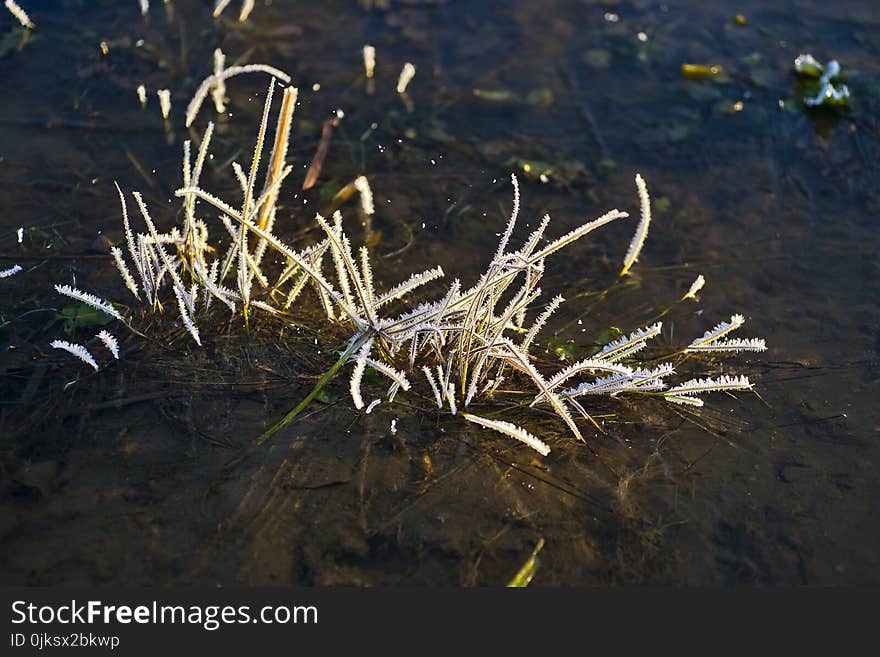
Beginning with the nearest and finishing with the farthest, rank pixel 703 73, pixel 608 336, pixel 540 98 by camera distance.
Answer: pixel 608 336, pixel 540 98, pixel 703 73

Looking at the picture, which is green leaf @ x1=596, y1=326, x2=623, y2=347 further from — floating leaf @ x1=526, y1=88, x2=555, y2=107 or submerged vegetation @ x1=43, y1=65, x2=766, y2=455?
floating leaf @ x1=526, y1=88, x2=555, y2=107

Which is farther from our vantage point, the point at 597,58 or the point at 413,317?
the point at 597,58

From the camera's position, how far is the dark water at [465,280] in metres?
1.95

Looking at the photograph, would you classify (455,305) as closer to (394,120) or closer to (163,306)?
(163,306)

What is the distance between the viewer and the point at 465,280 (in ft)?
9.29

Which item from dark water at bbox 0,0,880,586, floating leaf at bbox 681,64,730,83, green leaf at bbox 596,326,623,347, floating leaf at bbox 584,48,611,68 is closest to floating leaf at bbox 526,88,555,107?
dark water at bbox 0,0,880,586

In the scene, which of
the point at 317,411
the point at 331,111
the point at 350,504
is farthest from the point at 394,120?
the point at 350,504

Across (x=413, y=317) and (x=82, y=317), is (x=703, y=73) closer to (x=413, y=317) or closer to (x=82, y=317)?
(x=413, y=317)

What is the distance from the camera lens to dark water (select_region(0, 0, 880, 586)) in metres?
1.95

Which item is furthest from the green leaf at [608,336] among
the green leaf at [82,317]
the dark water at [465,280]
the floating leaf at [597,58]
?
the floating leaf at [597,58]

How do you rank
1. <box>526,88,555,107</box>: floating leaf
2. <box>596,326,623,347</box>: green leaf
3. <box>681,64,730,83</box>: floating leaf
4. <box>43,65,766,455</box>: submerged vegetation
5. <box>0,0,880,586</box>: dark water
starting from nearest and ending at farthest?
1. <box>0,0,880,586</box>: dark water
2. <box>43,65,766,455</box>: submerged vegetation
3. <box>596,326,623,347</box>: green leaf
4. <box>526,88,555,107</box>: floating leaf
5. <box>681,64,730,83</box>: floating leaf

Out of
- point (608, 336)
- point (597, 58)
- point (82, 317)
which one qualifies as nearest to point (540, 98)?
point (597, 58)

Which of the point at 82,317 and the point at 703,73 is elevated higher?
the point at 703,73

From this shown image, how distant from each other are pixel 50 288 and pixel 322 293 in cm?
85
